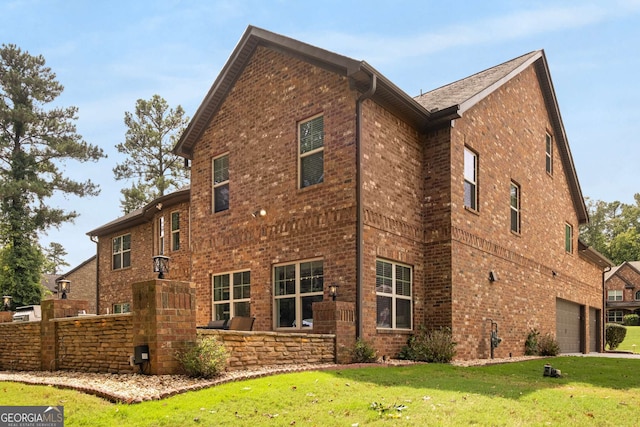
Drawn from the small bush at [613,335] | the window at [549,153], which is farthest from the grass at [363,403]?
the small bush at [613,335]

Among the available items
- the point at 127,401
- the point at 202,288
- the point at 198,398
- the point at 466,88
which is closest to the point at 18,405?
the point at 127,401

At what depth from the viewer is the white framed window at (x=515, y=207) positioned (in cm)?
1694

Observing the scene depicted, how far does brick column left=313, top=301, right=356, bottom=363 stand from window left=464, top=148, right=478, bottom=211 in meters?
4.89

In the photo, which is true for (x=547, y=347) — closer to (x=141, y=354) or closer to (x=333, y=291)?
(x=333, y=291)

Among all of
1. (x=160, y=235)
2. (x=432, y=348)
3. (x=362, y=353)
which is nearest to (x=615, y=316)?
(x=160, y=235)

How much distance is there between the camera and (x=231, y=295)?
14.9 metres

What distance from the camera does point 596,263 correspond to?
2641cm

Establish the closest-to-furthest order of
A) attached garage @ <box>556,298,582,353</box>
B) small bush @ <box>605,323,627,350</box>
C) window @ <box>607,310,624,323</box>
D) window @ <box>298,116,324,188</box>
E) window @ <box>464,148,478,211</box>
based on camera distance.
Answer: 1. window @ <box>298,116,324,188</box>
2. window @ <box>464,148,478,211</box>
3. attached garage @ <box>556,298,582,353</box>
4. small bush @ <box>605,323,627,350</box>
5. window @ <box>607,310,624,323</box>

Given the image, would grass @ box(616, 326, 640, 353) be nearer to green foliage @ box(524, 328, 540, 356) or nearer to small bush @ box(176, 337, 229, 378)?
green foliage @ box(524, 328, 540, 356)

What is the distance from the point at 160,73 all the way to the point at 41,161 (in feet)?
67.6

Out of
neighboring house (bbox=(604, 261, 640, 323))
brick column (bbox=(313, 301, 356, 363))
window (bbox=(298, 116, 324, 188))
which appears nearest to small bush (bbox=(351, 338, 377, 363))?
brick column (bbox=(313, 301, 356, 363))

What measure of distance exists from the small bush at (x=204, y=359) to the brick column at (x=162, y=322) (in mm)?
186

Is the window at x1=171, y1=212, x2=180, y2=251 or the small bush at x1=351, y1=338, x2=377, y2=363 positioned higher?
the window at x1=171, y1=212, x2=180, y2=251

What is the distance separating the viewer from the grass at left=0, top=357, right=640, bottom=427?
20.8 feet
